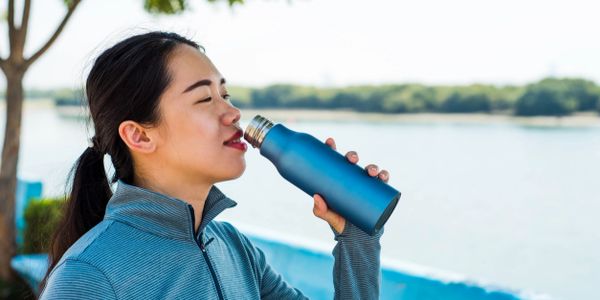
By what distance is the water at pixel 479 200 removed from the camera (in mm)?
2160

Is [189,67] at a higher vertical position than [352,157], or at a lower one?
higher

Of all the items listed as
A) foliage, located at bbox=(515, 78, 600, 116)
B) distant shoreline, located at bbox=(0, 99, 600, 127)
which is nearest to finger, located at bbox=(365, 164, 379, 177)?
distant shoreline, located at bbox=(0, 99, 600, 127)

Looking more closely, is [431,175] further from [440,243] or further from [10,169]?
[10,169]

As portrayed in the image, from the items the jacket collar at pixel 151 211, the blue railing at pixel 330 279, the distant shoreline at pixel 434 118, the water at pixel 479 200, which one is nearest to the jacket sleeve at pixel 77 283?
the jacket collar at pixel 151 211

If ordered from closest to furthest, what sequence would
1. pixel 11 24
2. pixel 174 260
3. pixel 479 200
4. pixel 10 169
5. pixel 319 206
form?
pixel 174 260 < pixel 319 206 < pixel 479 200 < pixel 11 24 < pixel 10 169

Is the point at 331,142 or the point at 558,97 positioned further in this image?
the point at 558,97

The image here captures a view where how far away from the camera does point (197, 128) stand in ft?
3.01

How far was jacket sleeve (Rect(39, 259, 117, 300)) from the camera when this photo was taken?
29.5 inches

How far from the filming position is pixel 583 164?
8.34 ft

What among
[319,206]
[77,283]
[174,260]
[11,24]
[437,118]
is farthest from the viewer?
[437,118]

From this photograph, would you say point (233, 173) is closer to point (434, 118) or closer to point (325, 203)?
point (325, 203)

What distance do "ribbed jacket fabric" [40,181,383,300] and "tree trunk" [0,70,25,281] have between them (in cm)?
213

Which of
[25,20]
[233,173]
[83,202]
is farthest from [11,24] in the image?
[233,173]

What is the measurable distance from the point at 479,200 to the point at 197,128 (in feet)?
6.54
